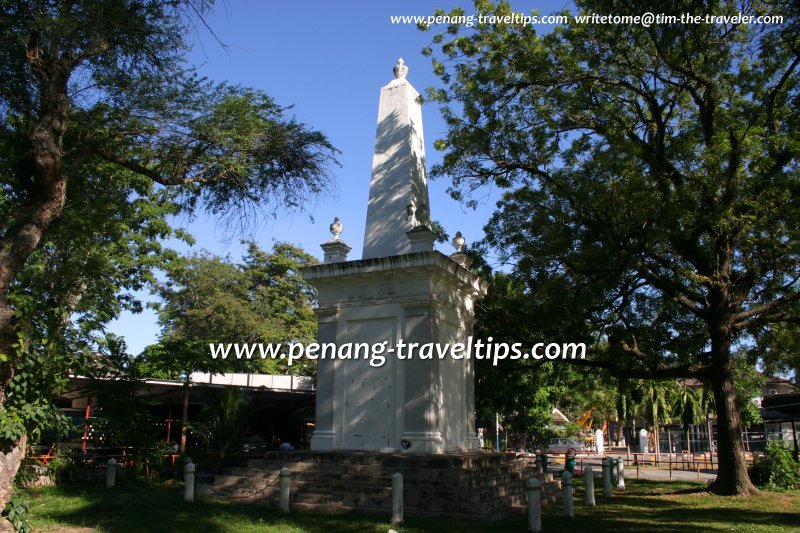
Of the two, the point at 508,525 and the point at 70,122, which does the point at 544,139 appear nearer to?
the point at 508,525

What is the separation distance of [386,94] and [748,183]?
945 cm

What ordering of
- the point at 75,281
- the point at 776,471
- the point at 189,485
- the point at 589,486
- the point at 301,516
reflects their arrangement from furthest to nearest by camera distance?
the point at 75,281 → the point at 776,471 → the point at 589,486 → the point at 189,485 → the point at 301,516

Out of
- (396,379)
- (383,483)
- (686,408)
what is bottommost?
(383,483)

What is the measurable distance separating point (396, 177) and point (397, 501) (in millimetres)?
8596

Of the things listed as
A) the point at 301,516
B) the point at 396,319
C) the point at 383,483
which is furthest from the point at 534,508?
the point at 396,319

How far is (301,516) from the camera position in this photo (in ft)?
36.9

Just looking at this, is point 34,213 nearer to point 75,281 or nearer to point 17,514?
point 17,514

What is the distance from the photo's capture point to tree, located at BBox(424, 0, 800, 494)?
14625mm

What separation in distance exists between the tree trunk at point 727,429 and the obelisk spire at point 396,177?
29.3 feet

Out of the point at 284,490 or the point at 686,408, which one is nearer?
the point at 284,490

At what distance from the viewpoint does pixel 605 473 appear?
1727 centimetres

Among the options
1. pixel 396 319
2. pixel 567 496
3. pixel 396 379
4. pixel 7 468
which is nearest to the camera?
pixel 7 468

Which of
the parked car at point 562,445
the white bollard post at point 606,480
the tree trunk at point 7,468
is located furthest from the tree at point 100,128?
the parked car at point 562,445

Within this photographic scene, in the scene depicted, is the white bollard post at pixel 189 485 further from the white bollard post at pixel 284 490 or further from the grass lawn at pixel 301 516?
the white bollard post at pixel 284 490
